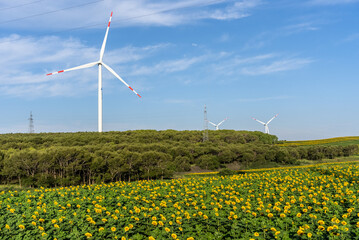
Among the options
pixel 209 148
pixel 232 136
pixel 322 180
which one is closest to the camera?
pixel 322 180

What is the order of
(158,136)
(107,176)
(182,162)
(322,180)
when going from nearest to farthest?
(322,180), (107,176), (182,162), (158,136)

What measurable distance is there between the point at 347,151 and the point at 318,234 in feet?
347

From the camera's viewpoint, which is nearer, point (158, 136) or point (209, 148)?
point (209, 148)

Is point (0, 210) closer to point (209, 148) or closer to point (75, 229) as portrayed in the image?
point (75, 229)

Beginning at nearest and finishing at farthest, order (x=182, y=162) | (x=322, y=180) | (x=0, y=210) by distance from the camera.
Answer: (x=0, y=210), (x=322, y=180), (x=182, y=162)

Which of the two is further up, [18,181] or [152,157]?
[152,157]

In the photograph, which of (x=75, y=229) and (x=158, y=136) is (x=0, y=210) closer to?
(x=75, y=229)

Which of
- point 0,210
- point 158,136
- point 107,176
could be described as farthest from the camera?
point 158,136

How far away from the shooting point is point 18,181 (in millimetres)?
60750

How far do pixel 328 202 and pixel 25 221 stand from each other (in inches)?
695

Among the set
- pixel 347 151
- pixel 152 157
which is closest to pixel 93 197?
pixel 152 157

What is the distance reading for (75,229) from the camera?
14.3 metres

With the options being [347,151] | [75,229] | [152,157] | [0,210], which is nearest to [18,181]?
[152,157]

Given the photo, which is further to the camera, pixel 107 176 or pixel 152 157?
pixel 152 157
